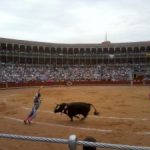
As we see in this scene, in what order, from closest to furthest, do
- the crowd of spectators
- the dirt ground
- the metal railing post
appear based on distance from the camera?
the metal railing post < the dirt ground < the crowd of spectators

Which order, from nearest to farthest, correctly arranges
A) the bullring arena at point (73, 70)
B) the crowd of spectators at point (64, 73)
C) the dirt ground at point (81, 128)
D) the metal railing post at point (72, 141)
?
the metal railing post at point (72, 141) < the dirt ground at point (81, 128) < the bullring arena at point (73, 70) < the crowd of spectators at point (64, 73)

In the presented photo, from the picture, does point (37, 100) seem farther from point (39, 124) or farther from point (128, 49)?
point (128, 49)

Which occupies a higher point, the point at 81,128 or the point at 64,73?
the point at 64,73

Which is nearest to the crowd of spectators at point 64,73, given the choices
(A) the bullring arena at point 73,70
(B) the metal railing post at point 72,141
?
(A) the bullring arena at point 73,70

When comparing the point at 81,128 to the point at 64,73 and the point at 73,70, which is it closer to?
the point at 64,73

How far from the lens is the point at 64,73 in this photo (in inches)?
2419

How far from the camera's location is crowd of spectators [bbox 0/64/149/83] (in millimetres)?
52416

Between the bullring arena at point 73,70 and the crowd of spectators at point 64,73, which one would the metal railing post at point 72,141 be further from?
the crowd of spectators at point 64,73

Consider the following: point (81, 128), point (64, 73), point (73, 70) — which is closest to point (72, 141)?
point (81, 128)

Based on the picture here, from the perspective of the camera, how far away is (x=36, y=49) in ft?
215

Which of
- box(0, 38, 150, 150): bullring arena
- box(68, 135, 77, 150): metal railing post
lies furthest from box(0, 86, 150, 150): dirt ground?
box(0, 38, 150, 150): bullring arena

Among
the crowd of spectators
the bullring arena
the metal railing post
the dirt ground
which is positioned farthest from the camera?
the crowd of spectators

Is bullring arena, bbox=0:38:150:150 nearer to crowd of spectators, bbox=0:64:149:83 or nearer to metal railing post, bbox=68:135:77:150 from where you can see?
crowd of spectators, bbox=0:64:149:83

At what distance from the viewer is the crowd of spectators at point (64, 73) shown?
52.4 metres
